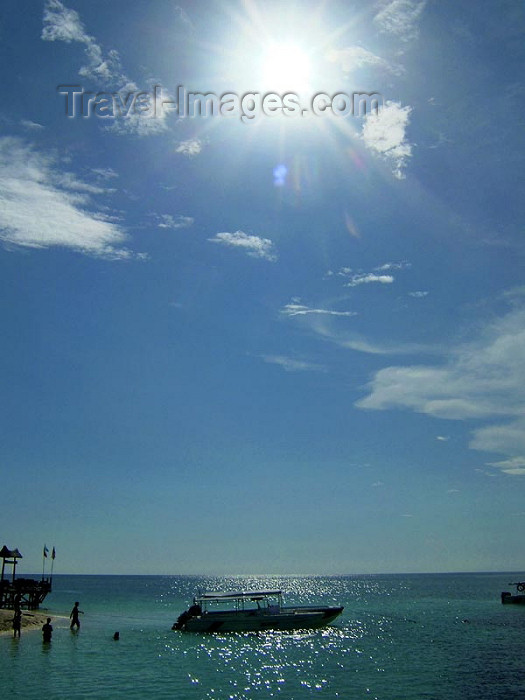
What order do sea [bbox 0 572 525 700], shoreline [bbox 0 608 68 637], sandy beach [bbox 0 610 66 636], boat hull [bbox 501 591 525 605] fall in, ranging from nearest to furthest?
sea [bbox 0 572 525 700]
shoreline [bbox 0 608 68 637]
sandy beach [bbox 0 610 66 636]
boat hull [bbox 501 591 525 605]

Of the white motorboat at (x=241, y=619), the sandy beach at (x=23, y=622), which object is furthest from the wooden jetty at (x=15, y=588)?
the white motorboat at (x=241, y=619)

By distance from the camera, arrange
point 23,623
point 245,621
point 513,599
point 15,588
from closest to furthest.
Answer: point 23,623
point 245,621
point 15,588
point 513,599

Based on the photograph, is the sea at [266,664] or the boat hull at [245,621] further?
the boat hull at [245,621]

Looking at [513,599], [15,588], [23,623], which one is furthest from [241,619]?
[513,599]

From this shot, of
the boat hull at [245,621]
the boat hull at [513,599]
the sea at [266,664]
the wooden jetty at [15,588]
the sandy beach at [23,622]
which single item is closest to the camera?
the sea at [266,664]

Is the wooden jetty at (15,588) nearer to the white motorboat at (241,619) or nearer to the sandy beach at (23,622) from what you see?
the sandy beach at (23,622)

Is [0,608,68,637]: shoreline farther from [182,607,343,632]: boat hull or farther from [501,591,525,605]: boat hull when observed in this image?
[501,591,525,605]: boat hull

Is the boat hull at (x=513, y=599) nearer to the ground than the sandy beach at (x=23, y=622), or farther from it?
nearer to the ground

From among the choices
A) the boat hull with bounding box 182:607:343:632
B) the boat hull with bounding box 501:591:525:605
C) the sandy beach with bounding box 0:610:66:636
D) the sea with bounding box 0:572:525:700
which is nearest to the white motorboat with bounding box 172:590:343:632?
the boat hull with bounding box 182:607:343:632

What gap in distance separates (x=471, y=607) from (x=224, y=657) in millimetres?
69088

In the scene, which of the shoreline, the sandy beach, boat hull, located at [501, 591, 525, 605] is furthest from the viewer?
boat hull, located at [501, 591, 525, 605]

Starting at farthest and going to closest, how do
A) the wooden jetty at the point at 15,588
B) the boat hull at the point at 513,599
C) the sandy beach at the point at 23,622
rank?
the boat hull at the point at 513,599 < the wooden jetty at the point at 15,588 < the sandy beach at the point at 23,622

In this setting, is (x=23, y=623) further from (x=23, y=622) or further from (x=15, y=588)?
(x=15, y=588)

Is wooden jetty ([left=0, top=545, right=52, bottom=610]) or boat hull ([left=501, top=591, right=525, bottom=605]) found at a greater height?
wooden jetty ([left=0, top=545, right=52, bottom=610])
